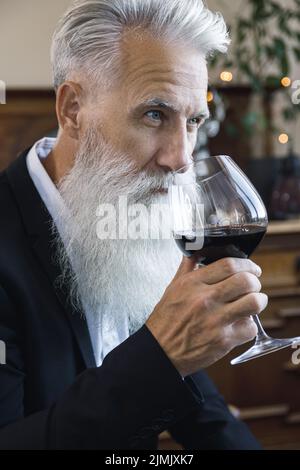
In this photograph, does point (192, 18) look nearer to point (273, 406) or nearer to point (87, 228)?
point (87, 228)

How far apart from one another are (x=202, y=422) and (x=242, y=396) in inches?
61.3

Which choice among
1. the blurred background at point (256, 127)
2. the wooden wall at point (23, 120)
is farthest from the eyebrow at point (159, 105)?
the wooden wall at point (23, 120)

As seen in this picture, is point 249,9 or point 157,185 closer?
point 157,185

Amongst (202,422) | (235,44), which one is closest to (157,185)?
(202,422)

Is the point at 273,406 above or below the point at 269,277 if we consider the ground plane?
below

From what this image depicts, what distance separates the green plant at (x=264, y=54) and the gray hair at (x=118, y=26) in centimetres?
162

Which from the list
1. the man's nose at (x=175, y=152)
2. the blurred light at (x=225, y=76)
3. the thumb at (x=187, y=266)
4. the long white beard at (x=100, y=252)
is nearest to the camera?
the thumb at (x=187, y=266)

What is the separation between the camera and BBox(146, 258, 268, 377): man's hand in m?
0.88

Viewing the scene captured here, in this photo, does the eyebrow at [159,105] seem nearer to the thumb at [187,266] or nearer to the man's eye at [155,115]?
the man's eye at [155,115]

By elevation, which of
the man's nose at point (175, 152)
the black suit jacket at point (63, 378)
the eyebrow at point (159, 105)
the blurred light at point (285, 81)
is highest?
the eyebrow at point (159, 105)

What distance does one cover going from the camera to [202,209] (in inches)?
37.0

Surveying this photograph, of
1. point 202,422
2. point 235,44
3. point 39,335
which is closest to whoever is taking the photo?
point 39,335

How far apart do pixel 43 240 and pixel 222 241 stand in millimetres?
392

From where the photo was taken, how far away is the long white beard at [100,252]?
1299 mm
